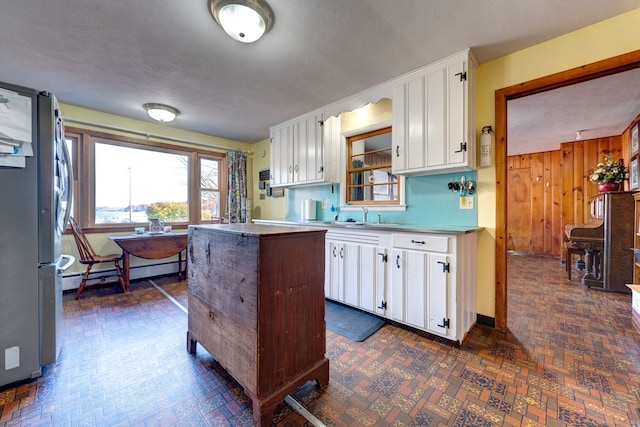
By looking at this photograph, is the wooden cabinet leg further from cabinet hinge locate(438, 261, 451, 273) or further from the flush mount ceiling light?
the flush mount ceiling light

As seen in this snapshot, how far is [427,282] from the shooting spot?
197 centimetres

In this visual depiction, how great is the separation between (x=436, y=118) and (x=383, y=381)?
81.0 inches

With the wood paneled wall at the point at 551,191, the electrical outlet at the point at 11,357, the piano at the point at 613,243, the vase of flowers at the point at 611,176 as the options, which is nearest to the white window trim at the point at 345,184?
the piano at the point at 613,243

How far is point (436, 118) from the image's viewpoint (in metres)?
2.19

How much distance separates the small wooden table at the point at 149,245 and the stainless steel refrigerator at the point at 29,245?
1.64 meters

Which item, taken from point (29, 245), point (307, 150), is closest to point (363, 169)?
point (307, 150)

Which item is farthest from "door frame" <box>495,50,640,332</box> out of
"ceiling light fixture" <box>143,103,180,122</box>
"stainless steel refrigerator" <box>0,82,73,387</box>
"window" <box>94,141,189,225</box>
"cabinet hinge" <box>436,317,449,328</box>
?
"window" <box>94,141,189,225</box>

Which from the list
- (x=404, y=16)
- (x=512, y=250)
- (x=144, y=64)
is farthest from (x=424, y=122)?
(x=512, y=250)

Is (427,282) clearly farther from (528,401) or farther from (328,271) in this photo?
(328,271)

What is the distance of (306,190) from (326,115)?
116cm

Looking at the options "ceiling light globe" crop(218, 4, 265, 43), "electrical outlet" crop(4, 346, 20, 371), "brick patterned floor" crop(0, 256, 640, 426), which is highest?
"ceiling light globe" crop(218, 4, 265, 43)

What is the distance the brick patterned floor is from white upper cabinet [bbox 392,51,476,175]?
147 cm

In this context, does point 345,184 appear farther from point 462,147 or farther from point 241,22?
point 241,22

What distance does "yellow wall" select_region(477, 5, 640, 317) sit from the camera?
1.69 metres
